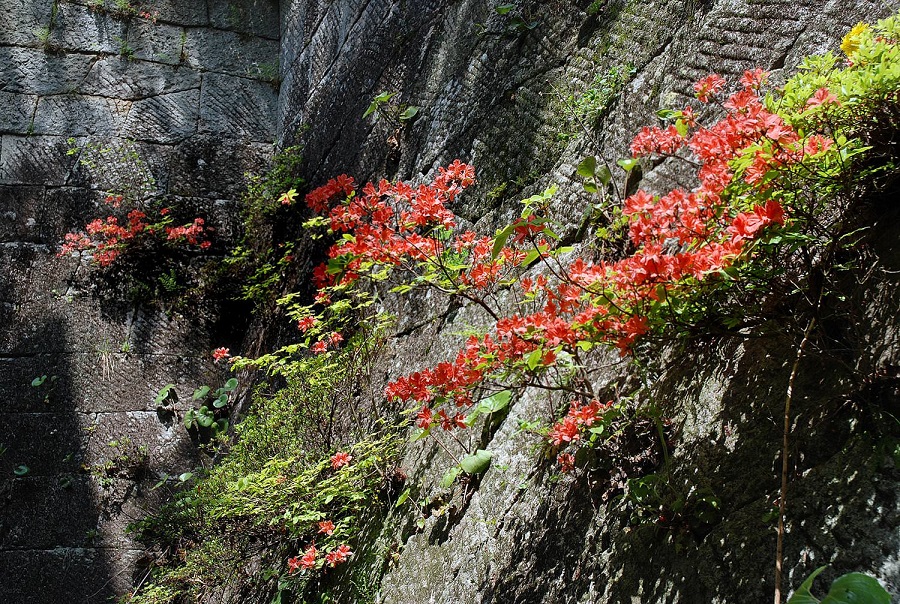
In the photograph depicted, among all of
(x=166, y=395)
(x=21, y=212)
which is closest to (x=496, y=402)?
(x=166, y=395)

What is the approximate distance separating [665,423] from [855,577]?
707 millimetres

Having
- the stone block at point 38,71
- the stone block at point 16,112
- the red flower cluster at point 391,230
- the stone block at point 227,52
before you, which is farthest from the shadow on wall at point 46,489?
the red flower cluster at point 391,230

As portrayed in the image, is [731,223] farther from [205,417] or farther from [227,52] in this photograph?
[227,52]

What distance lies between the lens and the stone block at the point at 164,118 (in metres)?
4.86

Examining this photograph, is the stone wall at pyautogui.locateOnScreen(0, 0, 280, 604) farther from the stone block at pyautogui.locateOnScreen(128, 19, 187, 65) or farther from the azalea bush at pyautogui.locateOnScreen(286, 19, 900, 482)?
the azalea bush at pyautogui.locateOnScreen(286, 19, 900, 482)

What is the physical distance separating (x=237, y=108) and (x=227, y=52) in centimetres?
45

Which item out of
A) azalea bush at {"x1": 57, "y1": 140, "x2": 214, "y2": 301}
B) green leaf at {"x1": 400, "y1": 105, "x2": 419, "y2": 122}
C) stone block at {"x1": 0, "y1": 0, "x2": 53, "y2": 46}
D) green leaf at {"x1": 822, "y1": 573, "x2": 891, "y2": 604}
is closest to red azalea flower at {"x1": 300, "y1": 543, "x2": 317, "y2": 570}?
green leaf at {"x1": 822, "y1": 573, "x2": 891, "y2": 604}

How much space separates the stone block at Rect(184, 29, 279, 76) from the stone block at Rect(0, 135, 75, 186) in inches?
43.3

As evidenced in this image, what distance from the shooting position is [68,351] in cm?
440

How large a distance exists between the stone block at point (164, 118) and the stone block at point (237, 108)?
8cm

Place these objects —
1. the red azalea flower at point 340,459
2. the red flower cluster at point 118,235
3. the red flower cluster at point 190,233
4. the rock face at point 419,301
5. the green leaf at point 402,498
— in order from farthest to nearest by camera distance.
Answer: the red flower cluster at point 190,233 < the red flower cluster at point 118,235 < the red azalea flower at point 340,459 < the green leaf at point 402,498 < the rock face at point 419,301

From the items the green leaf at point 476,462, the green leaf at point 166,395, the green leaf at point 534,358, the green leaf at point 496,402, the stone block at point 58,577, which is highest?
the green leaf at point 534,358

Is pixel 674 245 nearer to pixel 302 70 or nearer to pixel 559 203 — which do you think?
pixel 559 203

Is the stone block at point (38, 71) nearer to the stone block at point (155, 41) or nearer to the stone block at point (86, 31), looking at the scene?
the stone block at point (86, 31)
